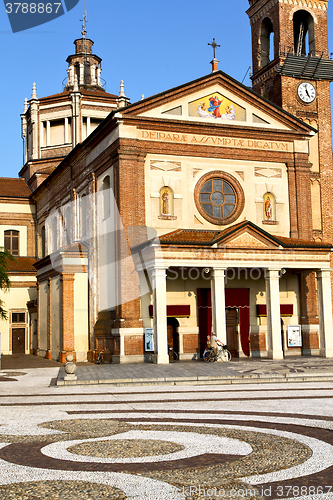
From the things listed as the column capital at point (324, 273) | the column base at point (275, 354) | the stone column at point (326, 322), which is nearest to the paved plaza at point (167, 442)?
the column base at point (275, 354)

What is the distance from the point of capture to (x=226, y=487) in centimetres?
641

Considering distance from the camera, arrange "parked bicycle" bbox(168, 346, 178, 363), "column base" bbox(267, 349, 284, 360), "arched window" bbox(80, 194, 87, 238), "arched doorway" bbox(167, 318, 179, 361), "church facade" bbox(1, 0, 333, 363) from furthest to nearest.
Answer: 1. "arched window" bbox(80, 194, 87, 238)
2. "arched doorway" bbox(167, 318, 179, 361)
3. "parked bicycle" bbox(168, 346, 178, 363)
4. "church facade" bbox(1, 0, 333, 363)
5. "column base" bbox(267, 349, 284, 360)

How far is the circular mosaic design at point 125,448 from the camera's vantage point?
8125 mm

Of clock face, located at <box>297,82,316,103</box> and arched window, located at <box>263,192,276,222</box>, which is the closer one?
arched window, located at <box>263,192,276,222</box>

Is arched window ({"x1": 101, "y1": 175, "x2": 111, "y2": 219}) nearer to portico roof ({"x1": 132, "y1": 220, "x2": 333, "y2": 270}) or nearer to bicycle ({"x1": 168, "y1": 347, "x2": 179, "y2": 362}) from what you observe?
portico roof ({"x1": 132, "y1": 220, "x2": 333, "y2": 270})

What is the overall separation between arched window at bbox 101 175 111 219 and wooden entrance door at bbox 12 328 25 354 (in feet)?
54.4

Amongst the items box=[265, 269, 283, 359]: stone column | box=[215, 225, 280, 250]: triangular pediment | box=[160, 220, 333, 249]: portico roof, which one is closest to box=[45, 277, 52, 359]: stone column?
box=[160, 220, 333, 249]: portico roof

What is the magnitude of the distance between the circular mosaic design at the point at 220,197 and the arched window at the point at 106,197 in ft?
15.9

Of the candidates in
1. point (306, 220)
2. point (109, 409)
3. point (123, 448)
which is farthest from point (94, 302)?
point (123, 448)

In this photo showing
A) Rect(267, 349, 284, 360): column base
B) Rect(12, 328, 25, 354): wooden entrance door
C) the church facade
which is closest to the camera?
Rect(267, 349, 284, 360): column base

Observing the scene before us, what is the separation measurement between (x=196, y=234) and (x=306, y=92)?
608 inches

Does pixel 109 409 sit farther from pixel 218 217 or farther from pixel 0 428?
pixel 218 217

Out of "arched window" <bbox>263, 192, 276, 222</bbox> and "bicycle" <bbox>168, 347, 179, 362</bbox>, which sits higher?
"arched window" <bbox>263, 192, 276, 222</bbox>

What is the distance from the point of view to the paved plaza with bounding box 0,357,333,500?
21.1 feet
